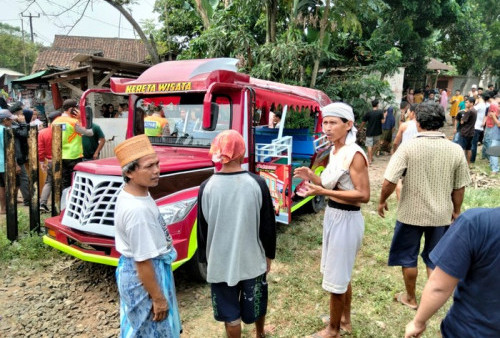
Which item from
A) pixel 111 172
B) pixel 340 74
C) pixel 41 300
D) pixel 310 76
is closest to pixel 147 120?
pixel 111 172

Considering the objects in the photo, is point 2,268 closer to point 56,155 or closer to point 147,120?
point 56,155

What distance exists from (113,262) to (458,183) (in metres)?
3.13

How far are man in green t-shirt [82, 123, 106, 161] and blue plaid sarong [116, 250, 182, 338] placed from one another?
456 cm

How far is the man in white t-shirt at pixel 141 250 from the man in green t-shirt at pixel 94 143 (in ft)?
14.7

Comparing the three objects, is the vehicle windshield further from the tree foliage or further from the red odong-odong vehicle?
the tree foliage

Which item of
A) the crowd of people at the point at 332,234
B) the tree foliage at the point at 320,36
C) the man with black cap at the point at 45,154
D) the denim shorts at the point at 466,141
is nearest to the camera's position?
the crowd of people at the point at 332,234

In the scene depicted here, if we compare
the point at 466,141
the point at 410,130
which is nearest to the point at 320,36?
the point at 466,141

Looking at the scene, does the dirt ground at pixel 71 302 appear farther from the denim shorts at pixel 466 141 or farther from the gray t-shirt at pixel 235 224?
the denim shorts at pixel 466 141

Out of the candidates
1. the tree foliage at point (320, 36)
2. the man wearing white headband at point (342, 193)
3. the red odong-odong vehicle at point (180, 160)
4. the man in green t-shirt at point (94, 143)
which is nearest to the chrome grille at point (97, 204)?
the red odong-odong vehicle at point (180, 160)

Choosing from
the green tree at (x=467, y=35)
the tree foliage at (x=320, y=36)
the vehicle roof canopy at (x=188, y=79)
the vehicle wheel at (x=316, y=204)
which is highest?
the green tree at (x=467, y=35)

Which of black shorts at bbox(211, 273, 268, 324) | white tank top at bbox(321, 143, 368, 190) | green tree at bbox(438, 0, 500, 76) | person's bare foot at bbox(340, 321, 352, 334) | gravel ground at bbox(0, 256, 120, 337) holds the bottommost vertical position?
gravel ground at bbox(0, 256, 120, 337)

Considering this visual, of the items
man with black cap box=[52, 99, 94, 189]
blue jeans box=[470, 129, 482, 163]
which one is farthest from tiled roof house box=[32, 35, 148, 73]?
blue jeans box=[470, 129, 482, 163]

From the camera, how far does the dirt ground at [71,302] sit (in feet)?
10.3

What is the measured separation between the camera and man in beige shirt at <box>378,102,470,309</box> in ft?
9.21
